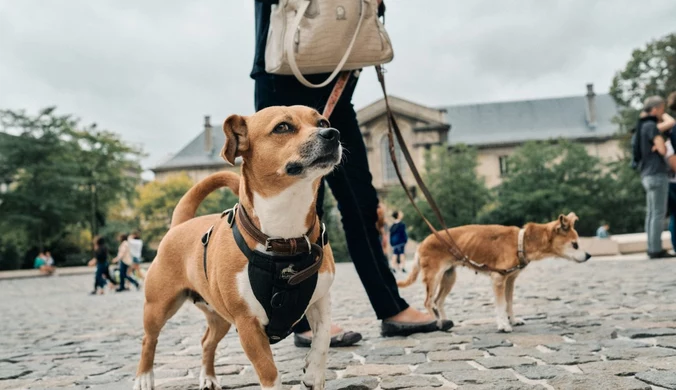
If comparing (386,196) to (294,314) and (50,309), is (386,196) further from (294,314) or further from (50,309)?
(294,314)

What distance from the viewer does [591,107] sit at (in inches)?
2146

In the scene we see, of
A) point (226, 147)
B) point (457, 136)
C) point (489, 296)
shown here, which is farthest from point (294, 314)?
point (457, 136)

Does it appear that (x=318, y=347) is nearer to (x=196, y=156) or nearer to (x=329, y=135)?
(x=329, y=135)

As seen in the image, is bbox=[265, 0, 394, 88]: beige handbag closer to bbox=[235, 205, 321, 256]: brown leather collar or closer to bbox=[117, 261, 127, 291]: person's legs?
bbox=[235, 205, 321, 256]: brown leather collar

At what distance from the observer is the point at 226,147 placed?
2.58 metres

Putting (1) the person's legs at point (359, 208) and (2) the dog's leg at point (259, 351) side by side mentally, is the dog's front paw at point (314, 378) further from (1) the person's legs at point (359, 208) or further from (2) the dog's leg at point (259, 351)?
(1) the person's legs at point (359, 208)

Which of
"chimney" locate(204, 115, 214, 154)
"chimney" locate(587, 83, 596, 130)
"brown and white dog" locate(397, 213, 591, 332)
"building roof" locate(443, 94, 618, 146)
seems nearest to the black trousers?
"brown and white dog" locate(397, 213, 591, 332)

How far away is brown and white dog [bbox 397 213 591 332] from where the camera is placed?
16.5ft

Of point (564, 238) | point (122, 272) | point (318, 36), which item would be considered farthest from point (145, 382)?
point (122, 272)

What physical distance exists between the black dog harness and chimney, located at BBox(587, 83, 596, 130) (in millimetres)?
56557

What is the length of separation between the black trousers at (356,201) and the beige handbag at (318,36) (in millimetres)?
385

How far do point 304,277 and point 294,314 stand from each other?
0.54 ft

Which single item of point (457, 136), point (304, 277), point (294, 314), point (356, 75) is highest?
point (457, 136)

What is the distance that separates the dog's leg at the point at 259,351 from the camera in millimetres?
2359
